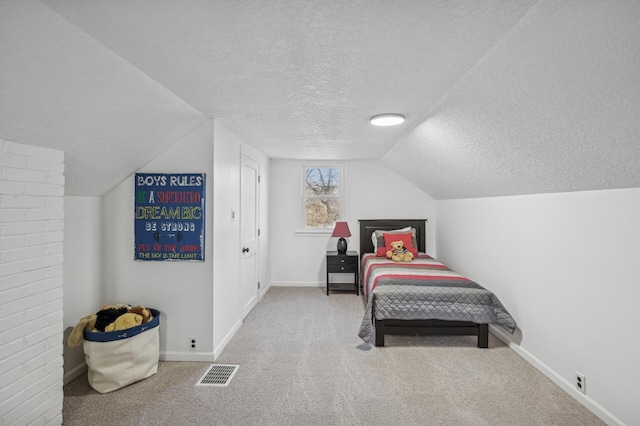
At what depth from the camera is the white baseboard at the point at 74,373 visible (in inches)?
98.1

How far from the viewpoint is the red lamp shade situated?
16.8 feet

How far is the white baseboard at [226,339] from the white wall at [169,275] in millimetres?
72

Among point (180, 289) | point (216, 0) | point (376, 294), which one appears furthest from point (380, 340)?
point (216, 0)

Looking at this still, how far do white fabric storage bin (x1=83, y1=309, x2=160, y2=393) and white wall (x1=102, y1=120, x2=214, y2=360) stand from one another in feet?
1.20

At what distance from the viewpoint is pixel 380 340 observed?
3.20 m

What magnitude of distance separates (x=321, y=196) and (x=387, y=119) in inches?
111

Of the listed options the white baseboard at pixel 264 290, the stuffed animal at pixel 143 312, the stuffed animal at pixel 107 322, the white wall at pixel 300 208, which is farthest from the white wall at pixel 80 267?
the white wall at pixel 300 208

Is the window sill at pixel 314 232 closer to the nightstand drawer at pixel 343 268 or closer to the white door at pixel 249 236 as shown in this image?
the nightstand drawer at pixel 343 268

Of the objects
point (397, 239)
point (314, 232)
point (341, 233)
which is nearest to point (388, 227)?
point (397, 239)

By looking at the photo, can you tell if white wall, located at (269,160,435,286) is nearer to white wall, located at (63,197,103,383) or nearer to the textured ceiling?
the textured ceiling

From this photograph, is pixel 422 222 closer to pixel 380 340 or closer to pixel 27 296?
pixel 380 340

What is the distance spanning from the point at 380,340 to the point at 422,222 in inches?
107

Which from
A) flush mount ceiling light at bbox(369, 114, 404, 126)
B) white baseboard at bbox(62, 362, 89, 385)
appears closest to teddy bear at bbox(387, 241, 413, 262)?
flush mount ceiling light at bbox(369, 114, 404, 126)

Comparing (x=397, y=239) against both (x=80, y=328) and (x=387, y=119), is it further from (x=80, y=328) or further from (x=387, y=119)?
(x=80, y=328)
